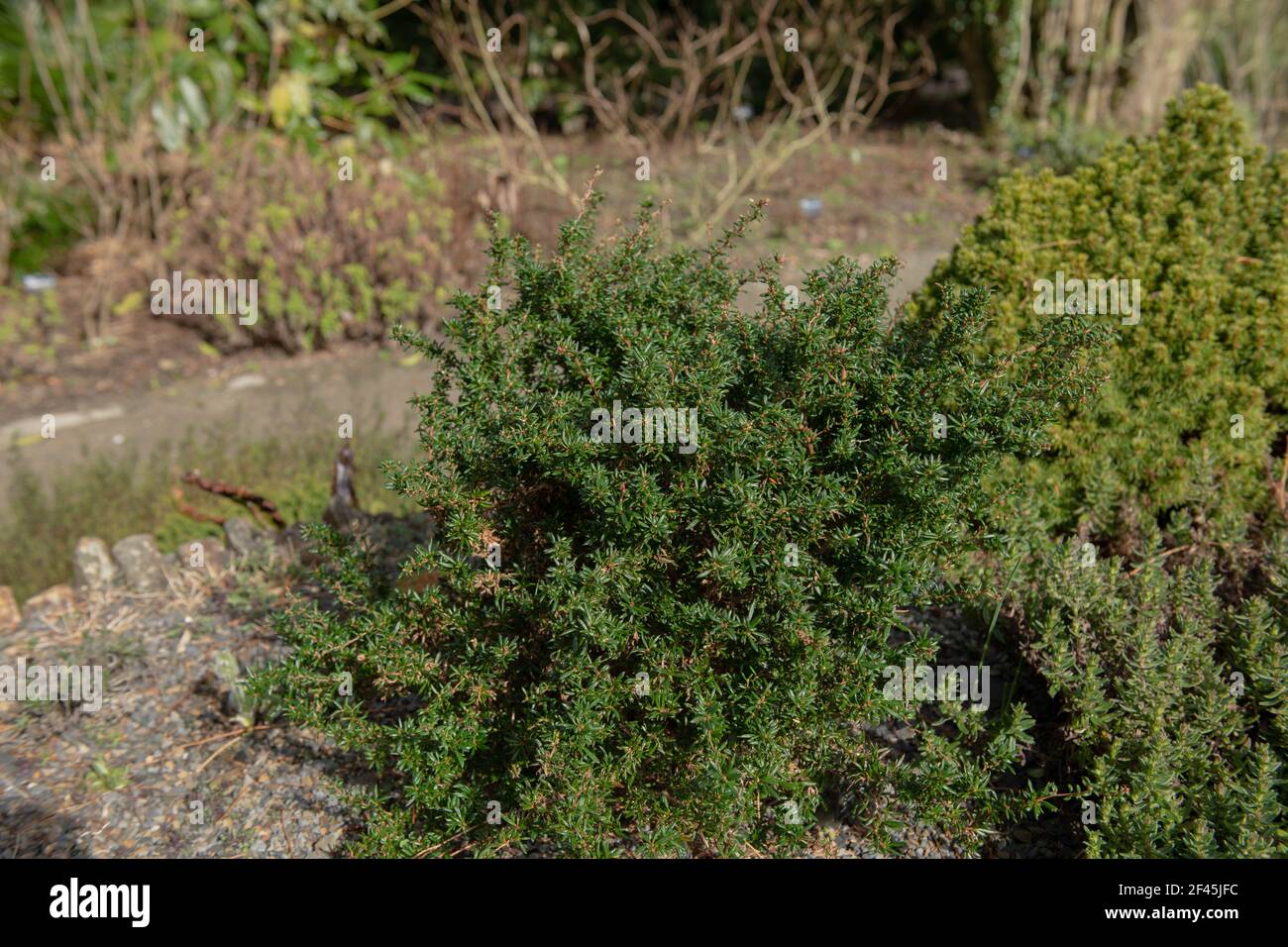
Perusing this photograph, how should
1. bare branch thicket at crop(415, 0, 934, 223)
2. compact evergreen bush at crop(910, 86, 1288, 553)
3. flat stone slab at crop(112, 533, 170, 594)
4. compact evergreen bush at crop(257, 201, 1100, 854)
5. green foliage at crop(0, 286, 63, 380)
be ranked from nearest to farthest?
compact evergreen bush at crop(257, 201, 1100, 854)
compact evergreen bush at crop(910, 86, 1288, 553)
flat stone slab at crop(112, 533, 170, 594)
green foliage at crop(0, 286, 63, 380)
bare branch thicket at crop(415, 0, 934, 223)

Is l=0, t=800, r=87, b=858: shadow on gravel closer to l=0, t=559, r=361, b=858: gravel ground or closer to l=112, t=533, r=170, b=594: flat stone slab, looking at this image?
l=0, t=559, r=361, b=858: gravel ground

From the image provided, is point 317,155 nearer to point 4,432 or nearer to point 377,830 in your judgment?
point 4,432

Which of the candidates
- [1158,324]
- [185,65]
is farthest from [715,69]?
[1158,324]

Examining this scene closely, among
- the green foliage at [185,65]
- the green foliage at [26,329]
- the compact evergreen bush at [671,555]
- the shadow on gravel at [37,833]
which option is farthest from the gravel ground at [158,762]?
the green foliage at [185,65]

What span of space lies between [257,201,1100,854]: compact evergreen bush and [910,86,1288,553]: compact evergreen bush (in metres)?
0.89

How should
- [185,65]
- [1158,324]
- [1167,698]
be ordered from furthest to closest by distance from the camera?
[185,65] → [1158,324] → [1167,698]

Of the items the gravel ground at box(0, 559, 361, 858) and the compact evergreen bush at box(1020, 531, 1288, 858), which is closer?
the compact evergreen bush at box(1020, 531, 1288, 858)

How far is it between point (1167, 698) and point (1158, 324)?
1397 millimetres

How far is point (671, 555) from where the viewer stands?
2457 mm

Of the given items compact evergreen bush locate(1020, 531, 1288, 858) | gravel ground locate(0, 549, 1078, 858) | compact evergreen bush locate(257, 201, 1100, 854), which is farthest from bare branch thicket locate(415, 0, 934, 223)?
compact evergreen bush locate(257, 201, 1100, 854)

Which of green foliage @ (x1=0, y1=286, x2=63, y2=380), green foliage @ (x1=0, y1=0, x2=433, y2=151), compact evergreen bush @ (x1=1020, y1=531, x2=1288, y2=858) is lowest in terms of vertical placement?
compact evergreen bush @ (x1=1020, y1=531, x2=1288, y2=858)

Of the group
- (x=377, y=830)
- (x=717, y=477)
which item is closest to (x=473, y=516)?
(x=717, y=477)

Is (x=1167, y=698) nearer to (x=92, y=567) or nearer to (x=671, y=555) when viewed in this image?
(x=671, y=555)

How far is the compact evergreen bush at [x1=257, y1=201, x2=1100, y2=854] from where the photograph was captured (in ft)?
7.68
